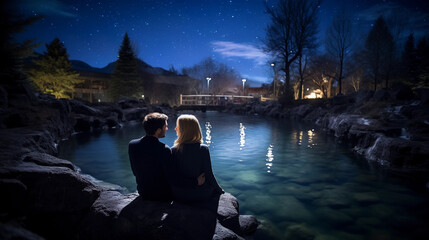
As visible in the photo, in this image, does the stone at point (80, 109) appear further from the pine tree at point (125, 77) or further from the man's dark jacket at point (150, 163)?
the pine tree at point (125, 77)

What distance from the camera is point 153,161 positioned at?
2859mm

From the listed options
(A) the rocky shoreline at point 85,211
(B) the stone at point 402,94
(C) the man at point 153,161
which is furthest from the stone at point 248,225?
(B) the stone at point 402,94

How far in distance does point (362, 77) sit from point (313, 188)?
38.8 meters

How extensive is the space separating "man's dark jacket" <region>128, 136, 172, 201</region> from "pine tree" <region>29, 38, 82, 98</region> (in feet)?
99.0

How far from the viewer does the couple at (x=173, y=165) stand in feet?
9.39

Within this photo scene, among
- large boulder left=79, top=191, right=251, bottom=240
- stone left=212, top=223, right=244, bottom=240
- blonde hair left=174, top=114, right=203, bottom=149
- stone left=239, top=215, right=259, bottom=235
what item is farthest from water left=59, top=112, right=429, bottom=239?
blonde hair left=174, top=114, right=203, bottom=149

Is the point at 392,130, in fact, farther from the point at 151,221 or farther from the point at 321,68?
the point at 321,68

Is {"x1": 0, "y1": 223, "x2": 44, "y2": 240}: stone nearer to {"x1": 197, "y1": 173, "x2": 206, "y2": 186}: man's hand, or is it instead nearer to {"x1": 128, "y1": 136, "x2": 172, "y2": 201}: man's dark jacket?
{"x1": 128, "y1": 136, "x2": 172, "y2": 201}: man's dark jacket

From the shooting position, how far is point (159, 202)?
9.71ft

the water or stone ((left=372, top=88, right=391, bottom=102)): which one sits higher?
stone ((left=372, top=88, right=391, bottom=102))

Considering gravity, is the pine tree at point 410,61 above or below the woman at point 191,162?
above

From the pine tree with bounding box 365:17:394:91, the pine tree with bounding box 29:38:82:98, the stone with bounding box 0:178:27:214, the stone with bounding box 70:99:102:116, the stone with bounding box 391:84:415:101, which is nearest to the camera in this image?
the stone with bounding box 0:178:27:214

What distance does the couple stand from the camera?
2.86m

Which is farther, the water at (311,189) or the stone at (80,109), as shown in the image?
the stone at (80,109)
